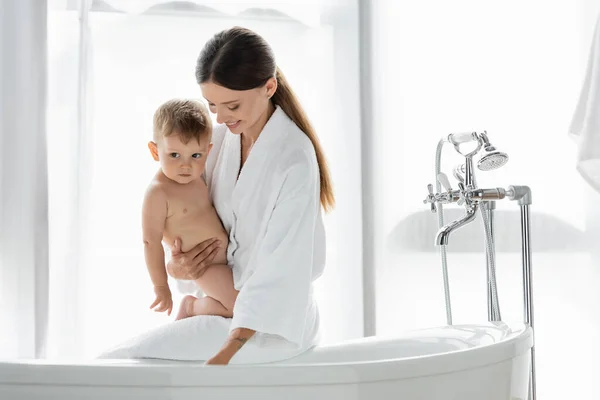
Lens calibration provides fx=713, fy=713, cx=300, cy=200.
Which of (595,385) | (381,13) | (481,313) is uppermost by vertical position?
(381,13)

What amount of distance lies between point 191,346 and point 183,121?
560 mm

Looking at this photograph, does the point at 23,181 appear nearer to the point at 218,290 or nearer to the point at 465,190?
the point at 218,290

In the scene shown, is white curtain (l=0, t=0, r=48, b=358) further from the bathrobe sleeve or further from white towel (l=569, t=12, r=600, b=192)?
white towel (l=569, t=12, r=600, b=192)

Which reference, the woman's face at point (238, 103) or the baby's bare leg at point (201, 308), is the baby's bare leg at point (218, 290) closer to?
the baby's bare leg at point (201, 308)

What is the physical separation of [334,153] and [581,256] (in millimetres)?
1019

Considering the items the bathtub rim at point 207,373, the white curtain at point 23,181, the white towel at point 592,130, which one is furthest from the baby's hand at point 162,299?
the white towel at point 592,130

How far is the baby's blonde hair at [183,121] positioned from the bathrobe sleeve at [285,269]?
286mm

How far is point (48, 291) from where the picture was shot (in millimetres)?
2432

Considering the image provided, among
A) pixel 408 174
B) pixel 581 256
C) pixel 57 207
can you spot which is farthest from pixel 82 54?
pixel 581 256

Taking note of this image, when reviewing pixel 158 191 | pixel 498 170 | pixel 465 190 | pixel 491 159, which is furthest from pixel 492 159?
pixel 158 191

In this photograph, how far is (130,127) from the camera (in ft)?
8.50

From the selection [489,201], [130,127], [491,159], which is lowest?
[489,201]

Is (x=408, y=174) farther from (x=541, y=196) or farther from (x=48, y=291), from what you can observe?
Answer: (x=48, y=291)

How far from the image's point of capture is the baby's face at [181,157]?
1797mm
